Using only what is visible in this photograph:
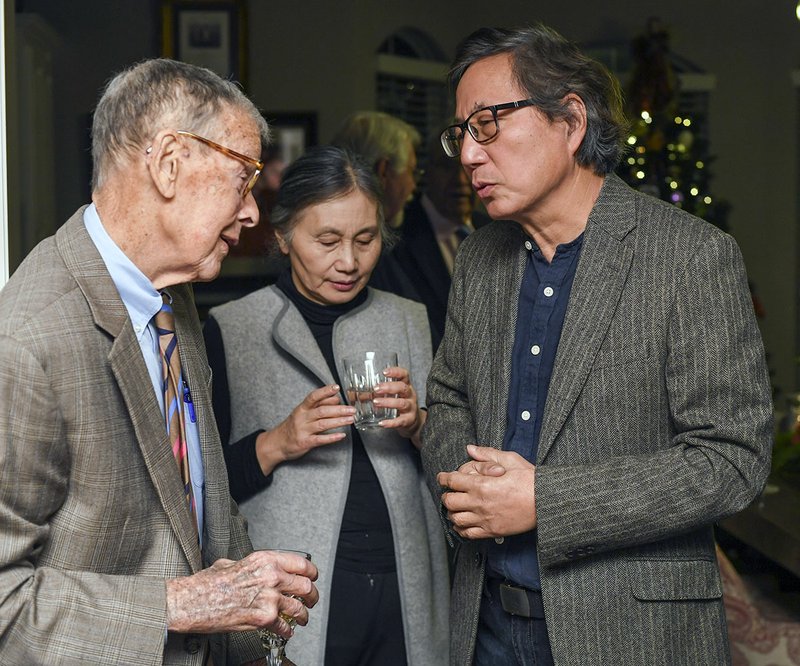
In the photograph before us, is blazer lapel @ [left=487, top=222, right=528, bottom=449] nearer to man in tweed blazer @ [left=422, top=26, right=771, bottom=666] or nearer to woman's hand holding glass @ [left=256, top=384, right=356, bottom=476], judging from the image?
man in tweed blazer @ [left=422, top=26, right=771, bottom=666]

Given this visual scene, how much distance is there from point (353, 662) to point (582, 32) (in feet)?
23.7

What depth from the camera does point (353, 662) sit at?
2.18m

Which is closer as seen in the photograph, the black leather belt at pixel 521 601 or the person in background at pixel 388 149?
the black leather belt at pixel 521 601

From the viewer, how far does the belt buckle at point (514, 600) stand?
1.76 metres

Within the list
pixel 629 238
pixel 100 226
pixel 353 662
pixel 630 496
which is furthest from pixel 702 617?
pixel 100 226

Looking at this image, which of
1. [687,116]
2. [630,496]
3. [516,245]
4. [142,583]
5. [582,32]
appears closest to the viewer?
[142,583]

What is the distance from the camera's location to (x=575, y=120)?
1847 millimetres

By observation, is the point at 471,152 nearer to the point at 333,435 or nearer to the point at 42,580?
the point at 333,435

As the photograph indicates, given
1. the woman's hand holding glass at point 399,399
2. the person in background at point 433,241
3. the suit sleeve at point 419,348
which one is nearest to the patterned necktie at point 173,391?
the woman's hand holding glass at point 399,399

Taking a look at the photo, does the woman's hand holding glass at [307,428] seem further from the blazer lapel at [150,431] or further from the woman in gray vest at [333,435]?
the blazer lapel at [150,431]

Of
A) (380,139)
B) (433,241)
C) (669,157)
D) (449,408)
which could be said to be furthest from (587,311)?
(669,157)

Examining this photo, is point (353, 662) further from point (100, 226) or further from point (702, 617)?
point (100, 226)

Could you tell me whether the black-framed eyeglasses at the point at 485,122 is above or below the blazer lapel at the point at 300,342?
above

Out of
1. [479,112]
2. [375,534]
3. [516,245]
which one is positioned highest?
[479,112]
